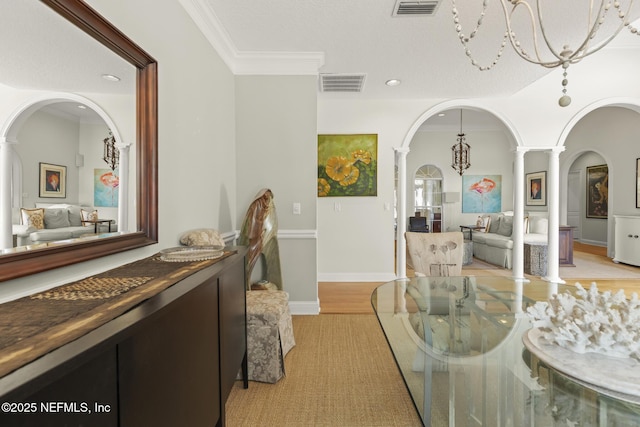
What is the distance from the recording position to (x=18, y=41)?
101cm

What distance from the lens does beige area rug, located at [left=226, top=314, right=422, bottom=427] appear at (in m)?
1.76

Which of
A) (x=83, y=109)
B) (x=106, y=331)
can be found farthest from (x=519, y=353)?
(x=83, y=109)

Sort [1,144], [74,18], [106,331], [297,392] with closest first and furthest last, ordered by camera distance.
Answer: [106,331], [1,144], [74,18], [297,392]

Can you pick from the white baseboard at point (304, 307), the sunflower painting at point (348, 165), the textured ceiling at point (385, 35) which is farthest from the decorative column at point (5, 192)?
the sunflower painting at point (348, 165)

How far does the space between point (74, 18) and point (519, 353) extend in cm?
224

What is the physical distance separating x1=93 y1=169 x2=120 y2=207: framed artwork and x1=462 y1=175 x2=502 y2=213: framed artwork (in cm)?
832

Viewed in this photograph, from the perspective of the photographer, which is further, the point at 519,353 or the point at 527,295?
the point at 527,295

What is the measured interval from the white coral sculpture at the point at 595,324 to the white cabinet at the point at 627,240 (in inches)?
252

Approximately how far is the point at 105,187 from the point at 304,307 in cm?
239

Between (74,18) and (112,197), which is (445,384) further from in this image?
(74,18)

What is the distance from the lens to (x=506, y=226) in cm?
623

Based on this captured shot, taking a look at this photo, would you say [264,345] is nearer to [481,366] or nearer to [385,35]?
[481,366]

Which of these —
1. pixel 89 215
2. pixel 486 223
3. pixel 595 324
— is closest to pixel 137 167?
pixel 89 215

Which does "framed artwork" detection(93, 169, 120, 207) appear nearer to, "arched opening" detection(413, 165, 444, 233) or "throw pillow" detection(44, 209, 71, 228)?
"throw pillow" detection(44, 209, 71, 228)
